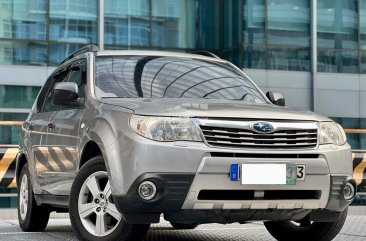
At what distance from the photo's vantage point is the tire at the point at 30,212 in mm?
7375

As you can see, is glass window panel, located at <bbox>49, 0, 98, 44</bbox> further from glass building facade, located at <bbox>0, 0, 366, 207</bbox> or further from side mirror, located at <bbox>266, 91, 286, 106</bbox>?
side mirror, located at <bbox>266, 91, 286, 106</bbox>

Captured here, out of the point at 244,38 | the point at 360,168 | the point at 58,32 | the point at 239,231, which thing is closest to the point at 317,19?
the point at 244,38

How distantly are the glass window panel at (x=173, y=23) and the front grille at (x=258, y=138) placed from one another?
22.0 m

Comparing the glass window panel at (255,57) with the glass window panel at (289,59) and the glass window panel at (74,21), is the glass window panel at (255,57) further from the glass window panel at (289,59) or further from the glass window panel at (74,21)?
the glass window panel at (74,21)

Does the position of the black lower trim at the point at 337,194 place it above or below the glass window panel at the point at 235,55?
below

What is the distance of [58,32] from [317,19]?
9.28 m

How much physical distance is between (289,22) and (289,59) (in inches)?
52.1

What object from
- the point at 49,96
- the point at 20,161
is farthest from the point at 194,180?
Answer: the point at 20,161

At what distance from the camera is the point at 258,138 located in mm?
5199

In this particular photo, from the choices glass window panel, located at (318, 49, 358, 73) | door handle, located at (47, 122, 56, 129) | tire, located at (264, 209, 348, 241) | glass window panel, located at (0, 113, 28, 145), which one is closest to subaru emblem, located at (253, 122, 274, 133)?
tire, located at (264, 209, 348, 241)

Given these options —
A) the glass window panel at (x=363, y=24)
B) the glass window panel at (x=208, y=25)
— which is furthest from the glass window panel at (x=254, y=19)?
the glass window panel at (x=363, y=24)

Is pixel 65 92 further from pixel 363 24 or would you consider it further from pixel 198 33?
pixel 363 24

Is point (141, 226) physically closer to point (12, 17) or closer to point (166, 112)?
point (166, 112)

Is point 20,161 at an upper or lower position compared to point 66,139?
lower
